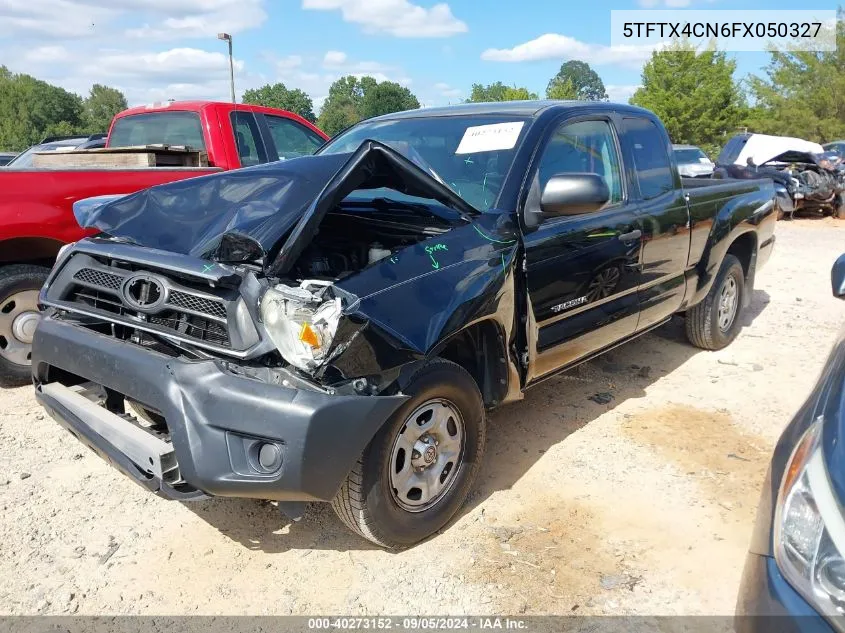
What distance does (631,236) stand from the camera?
3.95 m

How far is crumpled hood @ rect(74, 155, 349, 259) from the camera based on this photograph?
8.55 feet

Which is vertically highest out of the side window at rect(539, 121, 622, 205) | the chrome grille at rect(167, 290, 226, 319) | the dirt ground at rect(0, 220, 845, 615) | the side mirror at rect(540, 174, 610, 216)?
the side window at rect(539, 121, 622, 205)

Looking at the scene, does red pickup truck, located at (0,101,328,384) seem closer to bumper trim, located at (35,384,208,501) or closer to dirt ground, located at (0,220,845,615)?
dirt ground, located at (0,220,845,615)

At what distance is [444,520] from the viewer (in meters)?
2.95

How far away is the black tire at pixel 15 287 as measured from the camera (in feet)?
14.6

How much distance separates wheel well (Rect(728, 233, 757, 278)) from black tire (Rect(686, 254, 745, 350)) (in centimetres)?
15

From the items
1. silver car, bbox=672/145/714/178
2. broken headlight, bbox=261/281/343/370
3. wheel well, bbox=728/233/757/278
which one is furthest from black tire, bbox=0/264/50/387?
silver car, bbox=672/145/714/178

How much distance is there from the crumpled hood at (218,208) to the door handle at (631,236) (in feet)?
6.08

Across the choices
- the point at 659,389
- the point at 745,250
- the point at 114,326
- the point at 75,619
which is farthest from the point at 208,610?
the point at 745,250

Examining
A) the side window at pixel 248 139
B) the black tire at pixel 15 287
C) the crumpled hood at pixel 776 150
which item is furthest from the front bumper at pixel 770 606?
the crumpled hood at pixel 776 150

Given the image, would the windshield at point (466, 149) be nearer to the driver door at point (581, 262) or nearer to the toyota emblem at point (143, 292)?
the driver door at point (581, 262)

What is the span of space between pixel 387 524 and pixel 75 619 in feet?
4.03

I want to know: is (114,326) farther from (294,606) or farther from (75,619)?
(294,606)

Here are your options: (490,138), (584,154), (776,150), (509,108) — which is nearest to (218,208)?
(490,138)
